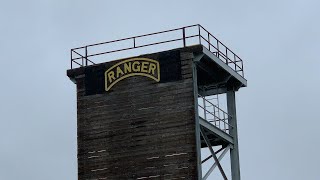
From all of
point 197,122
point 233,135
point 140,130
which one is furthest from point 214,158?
point 140,130

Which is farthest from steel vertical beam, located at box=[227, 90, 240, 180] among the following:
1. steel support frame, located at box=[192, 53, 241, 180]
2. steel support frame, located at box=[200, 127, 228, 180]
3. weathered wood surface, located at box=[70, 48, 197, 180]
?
weathered wood surface, located at box=[70, 48, 197, 180]

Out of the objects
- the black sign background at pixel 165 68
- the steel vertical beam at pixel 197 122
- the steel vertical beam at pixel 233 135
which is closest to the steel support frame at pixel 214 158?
the steel vertical beam at pixel 233 135

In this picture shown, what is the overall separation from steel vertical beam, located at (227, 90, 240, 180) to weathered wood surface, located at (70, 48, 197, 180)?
18.6ft

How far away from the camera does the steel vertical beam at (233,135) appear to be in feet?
187

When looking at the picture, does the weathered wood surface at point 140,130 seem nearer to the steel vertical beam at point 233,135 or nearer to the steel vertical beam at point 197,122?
the steel vertical beam at point 197,122

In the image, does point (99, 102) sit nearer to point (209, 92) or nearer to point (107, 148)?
point (107, 148)

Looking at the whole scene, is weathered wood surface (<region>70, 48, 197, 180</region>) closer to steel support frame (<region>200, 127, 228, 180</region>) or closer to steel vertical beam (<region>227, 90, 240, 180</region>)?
steel support frame (<region>200, 127, 228, 180</region>)

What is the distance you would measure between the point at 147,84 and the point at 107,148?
4.05 metres

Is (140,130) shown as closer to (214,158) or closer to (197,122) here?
(197,122)

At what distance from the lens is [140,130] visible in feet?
176

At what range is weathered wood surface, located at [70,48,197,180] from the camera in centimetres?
5266

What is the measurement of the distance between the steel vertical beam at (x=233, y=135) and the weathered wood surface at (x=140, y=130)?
5666mm

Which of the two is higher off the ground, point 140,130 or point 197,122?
point 197,122

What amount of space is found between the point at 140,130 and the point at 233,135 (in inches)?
266
